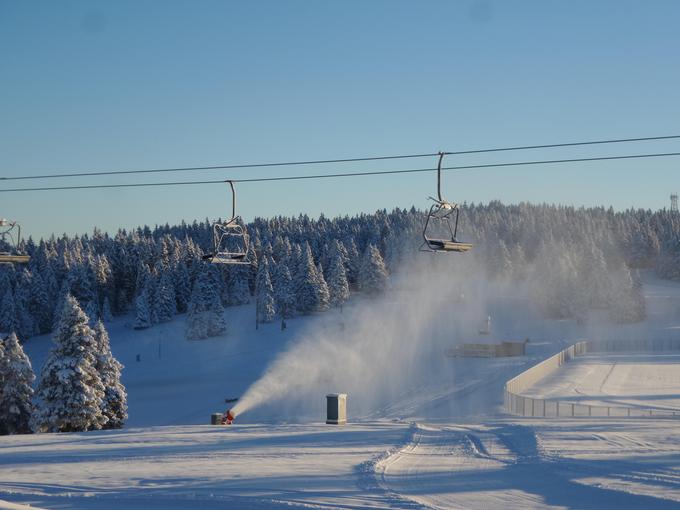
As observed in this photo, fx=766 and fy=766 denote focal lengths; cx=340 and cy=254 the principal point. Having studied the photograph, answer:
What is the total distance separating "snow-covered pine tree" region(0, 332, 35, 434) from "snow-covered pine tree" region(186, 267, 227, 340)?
169 ft

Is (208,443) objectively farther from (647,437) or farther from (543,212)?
(543,212)

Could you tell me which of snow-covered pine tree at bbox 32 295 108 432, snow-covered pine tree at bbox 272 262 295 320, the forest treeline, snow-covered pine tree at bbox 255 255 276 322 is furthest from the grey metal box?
snow-covered pine tree at bbox 272 262 295 320

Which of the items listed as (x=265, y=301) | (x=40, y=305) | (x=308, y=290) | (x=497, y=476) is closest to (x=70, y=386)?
(x=497, y=476)

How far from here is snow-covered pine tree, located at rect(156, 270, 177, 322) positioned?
94125 millimetres

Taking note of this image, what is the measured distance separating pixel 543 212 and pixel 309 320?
109 meters

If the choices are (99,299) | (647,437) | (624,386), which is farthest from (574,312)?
(647,437)

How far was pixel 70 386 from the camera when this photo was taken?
32000 millimetres

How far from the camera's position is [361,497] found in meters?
12.4

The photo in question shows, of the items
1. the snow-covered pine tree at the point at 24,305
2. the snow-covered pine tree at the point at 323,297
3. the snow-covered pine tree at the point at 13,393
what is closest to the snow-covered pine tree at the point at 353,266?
the snow-covered pine tree at the point at 323,297

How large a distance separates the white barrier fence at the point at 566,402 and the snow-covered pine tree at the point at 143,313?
174ft

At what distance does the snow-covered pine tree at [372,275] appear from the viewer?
10031cm

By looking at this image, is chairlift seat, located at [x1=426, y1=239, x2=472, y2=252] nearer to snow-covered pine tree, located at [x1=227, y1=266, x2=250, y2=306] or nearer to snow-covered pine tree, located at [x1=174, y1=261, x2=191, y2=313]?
snow-covered pine tree, located at [x1=174, y1=261, x2=191, y2=313]

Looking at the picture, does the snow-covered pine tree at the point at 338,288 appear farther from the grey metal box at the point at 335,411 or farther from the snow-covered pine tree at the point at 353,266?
the grey metal box at the point at 335,411

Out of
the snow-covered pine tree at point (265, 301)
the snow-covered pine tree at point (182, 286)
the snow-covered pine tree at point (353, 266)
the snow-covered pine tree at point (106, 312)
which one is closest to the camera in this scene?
the snow-covered pine tree at point (265, 301)
